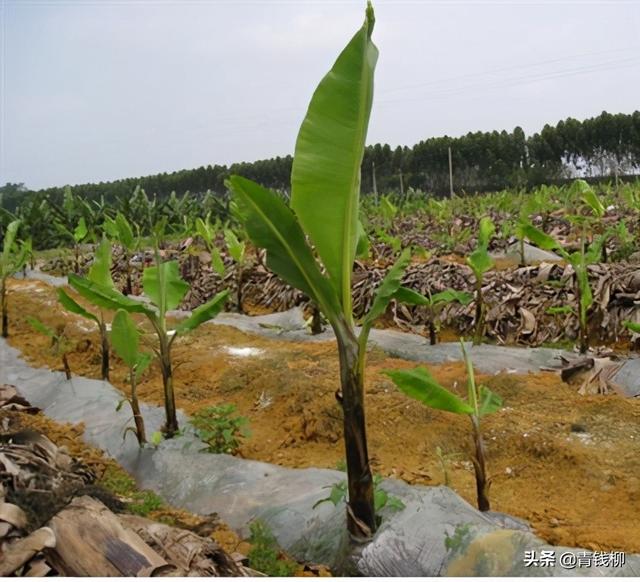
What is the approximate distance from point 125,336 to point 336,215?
139 centimetres

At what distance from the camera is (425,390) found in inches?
66.6

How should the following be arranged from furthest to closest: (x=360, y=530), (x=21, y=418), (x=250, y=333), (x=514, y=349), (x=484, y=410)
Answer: (x=250, y=333) < (x=514, y=349) < (x=21, y=418) < (x=484, y=410) < (x=360, y=530)

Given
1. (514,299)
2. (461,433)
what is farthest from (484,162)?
(461,433)

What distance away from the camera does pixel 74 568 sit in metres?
1.47

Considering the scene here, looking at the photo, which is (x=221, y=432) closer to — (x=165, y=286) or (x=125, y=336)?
(x=125, y=336)

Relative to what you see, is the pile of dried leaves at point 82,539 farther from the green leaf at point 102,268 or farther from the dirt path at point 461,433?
the green leaf at point 102,268

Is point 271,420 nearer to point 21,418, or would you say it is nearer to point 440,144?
point 21,418

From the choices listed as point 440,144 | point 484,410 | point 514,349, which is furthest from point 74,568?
point 440,144

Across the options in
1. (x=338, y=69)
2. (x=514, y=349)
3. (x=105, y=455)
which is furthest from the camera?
(x=514, y=349)

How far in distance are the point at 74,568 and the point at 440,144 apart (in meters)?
24.9

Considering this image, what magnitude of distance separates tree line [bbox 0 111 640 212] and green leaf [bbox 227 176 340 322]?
1660 cm

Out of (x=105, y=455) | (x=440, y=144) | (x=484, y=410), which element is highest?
(x=440, y=144)

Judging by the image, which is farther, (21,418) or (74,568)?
(21,418)

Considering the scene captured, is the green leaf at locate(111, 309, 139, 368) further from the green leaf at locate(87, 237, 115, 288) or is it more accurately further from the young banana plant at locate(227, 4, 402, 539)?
the young banana plant at locate(227, 4, 402, 539)
